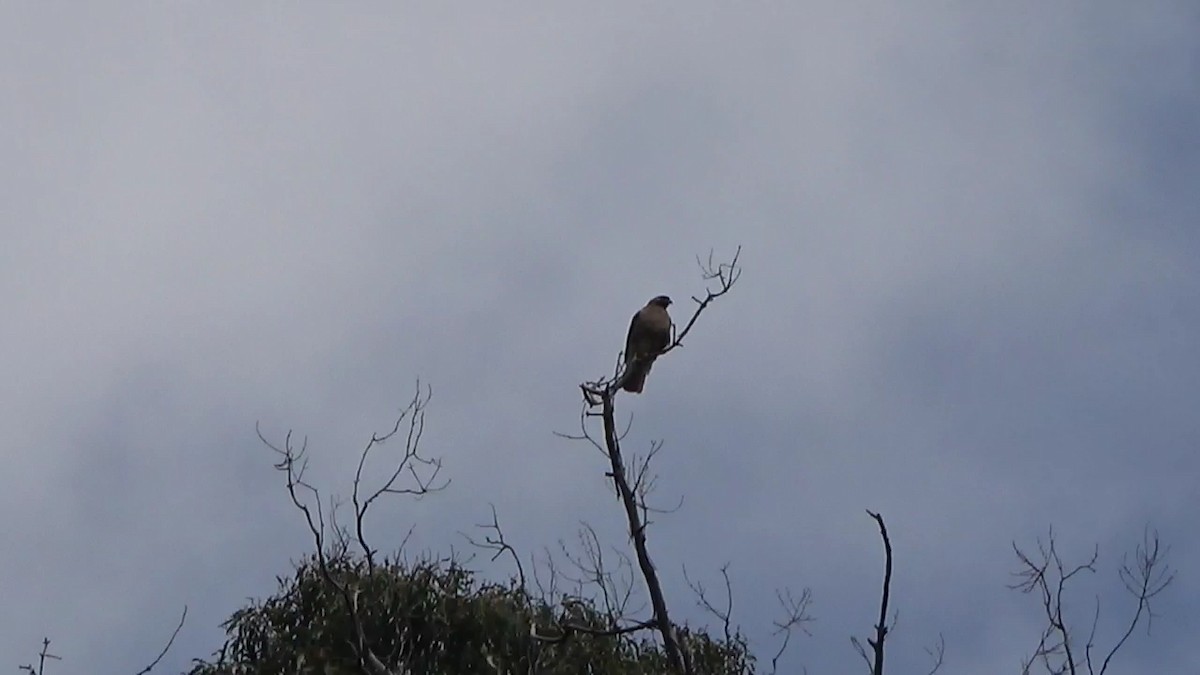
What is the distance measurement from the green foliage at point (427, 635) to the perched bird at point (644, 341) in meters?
1.27

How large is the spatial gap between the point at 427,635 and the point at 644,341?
1900 mm

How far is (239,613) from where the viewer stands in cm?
945

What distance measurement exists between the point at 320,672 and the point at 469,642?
2.75 feet

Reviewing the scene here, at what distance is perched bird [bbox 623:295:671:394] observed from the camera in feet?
27.6

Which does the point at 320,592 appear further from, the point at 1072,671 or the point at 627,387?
the point at 1072,671

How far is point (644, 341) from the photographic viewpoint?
8766mm

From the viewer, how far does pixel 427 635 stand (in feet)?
30.2

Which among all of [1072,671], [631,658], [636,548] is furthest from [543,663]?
[1072,671]

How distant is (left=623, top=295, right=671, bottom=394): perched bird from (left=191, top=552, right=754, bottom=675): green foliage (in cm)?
127

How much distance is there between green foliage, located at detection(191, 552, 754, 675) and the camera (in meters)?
8.89

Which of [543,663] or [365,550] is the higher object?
[543,663]

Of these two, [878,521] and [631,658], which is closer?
[878,521]

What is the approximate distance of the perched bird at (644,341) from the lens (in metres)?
8.42

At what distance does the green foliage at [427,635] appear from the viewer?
8.89 m
